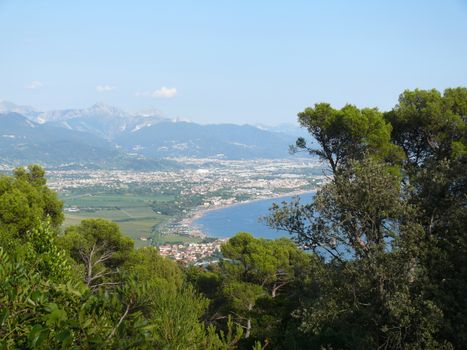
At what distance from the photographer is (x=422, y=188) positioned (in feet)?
21.8

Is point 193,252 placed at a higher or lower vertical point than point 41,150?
lower

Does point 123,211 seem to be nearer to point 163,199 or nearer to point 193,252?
point 163,199

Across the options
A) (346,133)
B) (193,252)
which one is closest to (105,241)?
(346,133)

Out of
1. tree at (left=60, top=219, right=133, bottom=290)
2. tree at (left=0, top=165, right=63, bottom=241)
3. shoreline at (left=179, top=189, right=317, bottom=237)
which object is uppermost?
tree at (left=0, top=165, right=63, bottom=241)

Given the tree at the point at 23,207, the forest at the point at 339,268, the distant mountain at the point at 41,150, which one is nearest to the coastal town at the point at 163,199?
the tree at the point at 23,207

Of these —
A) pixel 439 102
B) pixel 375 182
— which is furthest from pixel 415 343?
pixel 439 102

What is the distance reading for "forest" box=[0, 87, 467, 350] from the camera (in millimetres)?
2766

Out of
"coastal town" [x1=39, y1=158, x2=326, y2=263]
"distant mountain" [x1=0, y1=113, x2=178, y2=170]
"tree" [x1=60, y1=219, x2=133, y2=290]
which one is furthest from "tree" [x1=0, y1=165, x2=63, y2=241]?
"distant mountain" [x1=0, y1=113, x2=178, y2=170]

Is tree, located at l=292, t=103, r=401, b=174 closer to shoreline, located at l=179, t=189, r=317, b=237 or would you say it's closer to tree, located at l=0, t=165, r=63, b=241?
tree, located at l=0, t=165, r=63, b=241

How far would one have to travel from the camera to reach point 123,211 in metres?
63.7

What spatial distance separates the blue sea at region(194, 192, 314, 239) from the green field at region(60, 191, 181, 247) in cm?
587

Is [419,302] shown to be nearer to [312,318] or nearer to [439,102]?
[312,318]

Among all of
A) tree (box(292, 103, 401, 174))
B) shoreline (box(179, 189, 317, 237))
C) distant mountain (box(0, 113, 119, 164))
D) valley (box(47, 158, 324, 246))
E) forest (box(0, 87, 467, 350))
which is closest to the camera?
forest (box(0, 87, 467, 350))

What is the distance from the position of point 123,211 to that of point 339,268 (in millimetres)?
60206
